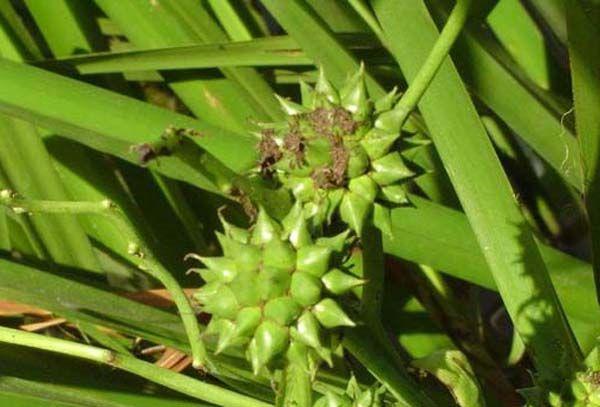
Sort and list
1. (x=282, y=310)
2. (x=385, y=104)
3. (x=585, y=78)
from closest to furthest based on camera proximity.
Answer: (x=282, y=310) → (x=385, y=104) → (x=585, y=78)

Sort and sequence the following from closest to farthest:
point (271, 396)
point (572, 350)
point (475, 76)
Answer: point (572, 350), point (271, 396), point (475, 76)

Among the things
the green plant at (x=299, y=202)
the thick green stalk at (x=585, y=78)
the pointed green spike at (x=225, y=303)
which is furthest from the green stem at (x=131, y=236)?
the thick green stalk at (x=585, y=78)

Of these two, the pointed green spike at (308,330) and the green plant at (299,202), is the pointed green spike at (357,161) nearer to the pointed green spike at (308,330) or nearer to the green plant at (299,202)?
the green plant at (299,202)

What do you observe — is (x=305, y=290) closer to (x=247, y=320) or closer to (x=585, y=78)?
(x=247, y=320)

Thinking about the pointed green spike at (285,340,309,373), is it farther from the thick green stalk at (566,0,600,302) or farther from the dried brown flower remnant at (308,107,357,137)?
the thick green stalk at (566,0,600,302)

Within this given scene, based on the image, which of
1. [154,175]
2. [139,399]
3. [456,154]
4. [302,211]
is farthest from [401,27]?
[154,175]

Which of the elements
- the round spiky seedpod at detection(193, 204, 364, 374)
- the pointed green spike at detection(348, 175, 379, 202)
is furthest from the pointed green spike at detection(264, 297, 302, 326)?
the pointed green spike at detection(348, 175, 379, 202)

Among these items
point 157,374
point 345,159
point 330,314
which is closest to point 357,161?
point 345,159

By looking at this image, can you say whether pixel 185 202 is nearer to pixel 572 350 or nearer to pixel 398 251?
pixel 398 251
